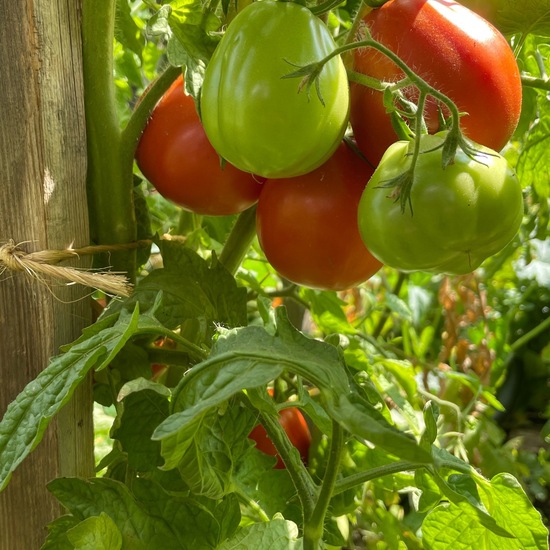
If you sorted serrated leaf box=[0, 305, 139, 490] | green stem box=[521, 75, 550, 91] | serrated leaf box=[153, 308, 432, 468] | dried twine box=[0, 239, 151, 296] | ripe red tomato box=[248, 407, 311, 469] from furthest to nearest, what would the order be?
ripe red tomato box=[248, 407, 311, 469], green stem box=[521, 75, 550, 91], dried twine box=[0, 239, 151, 296], serrated leaf box=[0, 305, 139, 490], serrated leaf box=[153, 308, 432, 468]

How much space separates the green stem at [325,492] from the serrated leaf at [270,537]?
4 centimetres

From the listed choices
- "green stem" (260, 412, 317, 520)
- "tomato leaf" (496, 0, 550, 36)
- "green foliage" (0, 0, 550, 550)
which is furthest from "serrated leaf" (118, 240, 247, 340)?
Answer: "tomato leaf" (496, 0, 550, 36)

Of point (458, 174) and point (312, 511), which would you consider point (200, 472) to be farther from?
point (458, 174)

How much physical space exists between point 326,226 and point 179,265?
16 cm

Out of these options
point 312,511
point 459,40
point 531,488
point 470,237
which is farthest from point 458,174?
point 531,488

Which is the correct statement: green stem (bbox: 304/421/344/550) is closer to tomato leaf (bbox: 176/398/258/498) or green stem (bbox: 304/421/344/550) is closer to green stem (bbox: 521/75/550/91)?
tomato leaf (bbox: 176/398/258/498)

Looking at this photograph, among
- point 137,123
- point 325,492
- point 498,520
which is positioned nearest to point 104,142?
point 137,123

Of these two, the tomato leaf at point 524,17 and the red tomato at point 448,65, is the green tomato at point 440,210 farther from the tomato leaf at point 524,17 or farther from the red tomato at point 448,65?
the tomato leaf at point 524,17

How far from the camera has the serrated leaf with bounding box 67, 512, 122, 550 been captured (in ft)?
1.91

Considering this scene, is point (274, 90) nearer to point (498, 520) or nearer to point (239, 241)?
point (239, 241)

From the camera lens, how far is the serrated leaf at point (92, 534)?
0.58m

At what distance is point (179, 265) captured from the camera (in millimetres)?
723

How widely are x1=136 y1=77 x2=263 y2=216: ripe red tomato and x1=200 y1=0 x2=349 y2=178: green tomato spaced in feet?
0.55

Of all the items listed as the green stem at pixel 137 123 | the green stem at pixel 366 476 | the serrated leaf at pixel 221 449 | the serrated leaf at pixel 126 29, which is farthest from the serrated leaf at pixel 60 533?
the serrated leaf at pixel 126 29
